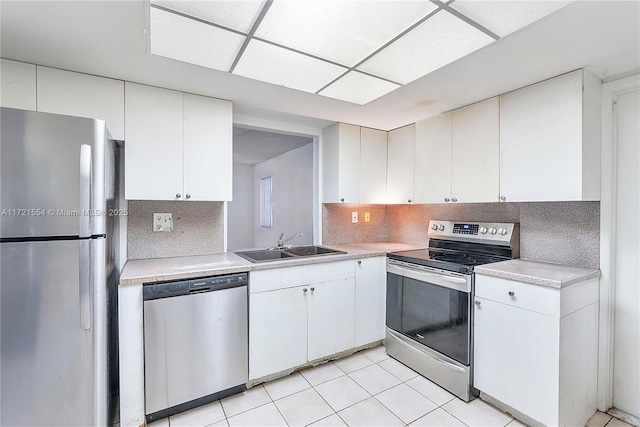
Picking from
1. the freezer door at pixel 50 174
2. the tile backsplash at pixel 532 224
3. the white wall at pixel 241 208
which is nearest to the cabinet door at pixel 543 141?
the tile backsplash at pixel 532 224

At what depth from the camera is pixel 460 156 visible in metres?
2.43

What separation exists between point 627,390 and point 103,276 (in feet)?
10.4

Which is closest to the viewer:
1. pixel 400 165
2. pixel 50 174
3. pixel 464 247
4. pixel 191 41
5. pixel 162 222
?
pixel 50 174

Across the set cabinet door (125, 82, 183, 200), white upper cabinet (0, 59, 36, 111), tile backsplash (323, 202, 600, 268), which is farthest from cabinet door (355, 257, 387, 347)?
white upper cabinet (0, 59, 36, 111)

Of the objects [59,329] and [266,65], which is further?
[266,65]

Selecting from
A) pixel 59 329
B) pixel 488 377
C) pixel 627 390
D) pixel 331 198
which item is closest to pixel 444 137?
pixel 331 198

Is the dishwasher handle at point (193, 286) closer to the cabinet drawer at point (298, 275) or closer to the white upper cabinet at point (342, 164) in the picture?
Result: the cabinet drawer at point (298, 275)

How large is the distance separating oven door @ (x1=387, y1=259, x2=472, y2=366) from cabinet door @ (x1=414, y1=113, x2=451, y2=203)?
0.69m

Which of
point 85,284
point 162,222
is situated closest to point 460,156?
point 162,222

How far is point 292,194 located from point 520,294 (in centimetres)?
331

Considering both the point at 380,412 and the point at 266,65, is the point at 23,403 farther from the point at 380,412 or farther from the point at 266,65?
the point at 266,65

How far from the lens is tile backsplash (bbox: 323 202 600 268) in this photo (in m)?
1.98

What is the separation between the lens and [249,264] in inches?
82.0

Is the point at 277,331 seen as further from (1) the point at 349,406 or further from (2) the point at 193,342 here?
(1) the point at 349,406
